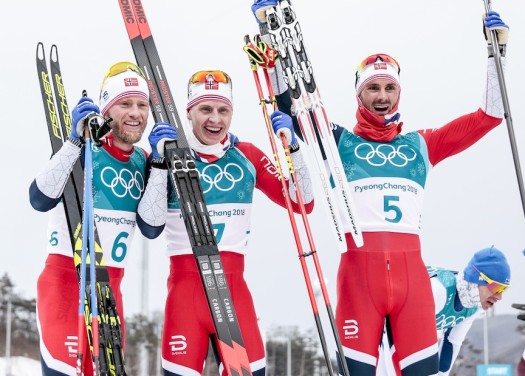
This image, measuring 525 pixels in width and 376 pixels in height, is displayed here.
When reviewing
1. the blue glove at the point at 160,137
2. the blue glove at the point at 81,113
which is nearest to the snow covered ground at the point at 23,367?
the blue glove at the point at 160,137

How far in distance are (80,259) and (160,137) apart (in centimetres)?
71

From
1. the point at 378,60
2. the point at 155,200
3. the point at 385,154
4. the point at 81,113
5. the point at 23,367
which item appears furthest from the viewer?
the point at 23,367

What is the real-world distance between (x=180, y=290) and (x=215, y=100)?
3.26 ft

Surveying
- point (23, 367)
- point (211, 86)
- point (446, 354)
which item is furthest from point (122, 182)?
point (23, 367)

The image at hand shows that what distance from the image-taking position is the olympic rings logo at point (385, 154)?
A: 4.86m

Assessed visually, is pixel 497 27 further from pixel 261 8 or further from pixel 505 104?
pixel 261 8

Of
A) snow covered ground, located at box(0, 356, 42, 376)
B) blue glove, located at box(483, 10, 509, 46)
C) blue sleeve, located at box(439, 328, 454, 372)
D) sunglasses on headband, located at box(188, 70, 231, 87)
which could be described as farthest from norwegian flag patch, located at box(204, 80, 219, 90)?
snow covered ground, located at box(0, 356, 42, 376)

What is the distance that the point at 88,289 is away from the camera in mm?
4027

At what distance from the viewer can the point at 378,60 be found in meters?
5.05

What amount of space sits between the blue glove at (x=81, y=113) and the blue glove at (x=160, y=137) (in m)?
0.43

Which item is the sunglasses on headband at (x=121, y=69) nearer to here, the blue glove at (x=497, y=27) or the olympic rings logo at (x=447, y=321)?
the blue glove at (x=497, y=27)

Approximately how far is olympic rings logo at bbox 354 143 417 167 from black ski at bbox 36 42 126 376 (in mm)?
1512

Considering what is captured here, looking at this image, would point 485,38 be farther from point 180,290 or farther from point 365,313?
point 180,290

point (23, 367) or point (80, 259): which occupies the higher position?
point (80, 259)
